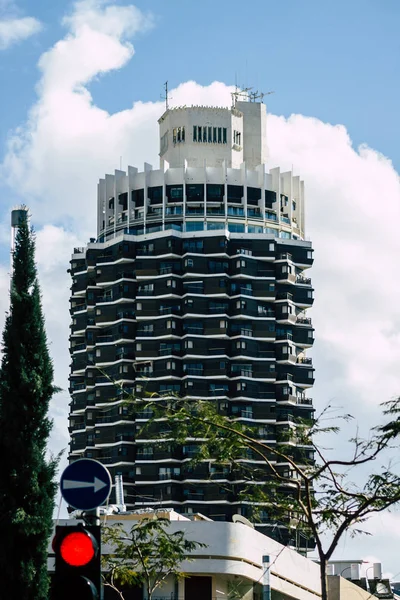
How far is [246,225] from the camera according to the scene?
150 meters

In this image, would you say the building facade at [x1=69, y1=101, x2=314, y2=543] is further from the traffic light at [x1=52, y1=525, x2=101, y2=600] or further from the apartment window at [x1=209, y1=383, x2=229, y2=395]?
the traffic light at [x1=52, y1=525, x2=101, y2=600]

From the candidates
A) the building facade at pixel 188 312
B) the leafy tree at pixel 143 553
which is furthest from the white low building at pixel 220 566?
the building facade at pixel 188 312

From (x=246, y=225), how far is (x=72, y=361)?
2552 centimetres

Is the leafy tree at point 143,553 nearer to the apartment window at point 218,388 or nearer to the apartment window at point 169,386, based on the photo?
the apartment window at point 169,386

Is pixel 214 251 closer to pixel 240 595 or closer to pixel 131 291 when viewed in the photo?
pixel 131 291

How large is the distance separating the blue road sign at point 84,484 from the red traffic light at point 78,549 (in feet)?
3.84

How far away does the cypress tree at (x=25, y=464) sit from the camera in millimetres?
30109

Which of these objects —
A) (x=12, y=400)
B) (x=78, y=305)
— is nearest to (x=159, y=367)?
(x=78, y=305)

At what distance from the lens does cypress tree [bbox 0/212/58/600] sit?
3011 cm

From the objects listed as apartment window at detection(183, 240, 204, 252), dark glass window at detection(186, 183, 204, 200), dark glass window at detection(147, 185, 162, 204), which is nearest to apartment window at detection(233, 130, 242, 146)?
dark glass window at detection(186, 183, 204, 200)

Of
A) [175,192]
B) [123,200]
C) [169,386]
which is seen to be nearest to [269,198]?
[175,192]

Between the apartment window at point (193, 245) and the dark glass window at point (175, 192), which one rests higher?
the dark glass window at point (175, 192)

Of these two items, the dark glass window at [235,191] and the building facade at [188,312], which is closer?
the building facade at [188,312]

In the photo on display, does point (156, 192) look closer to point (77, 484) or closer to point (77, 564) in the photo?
point (77, 484)
